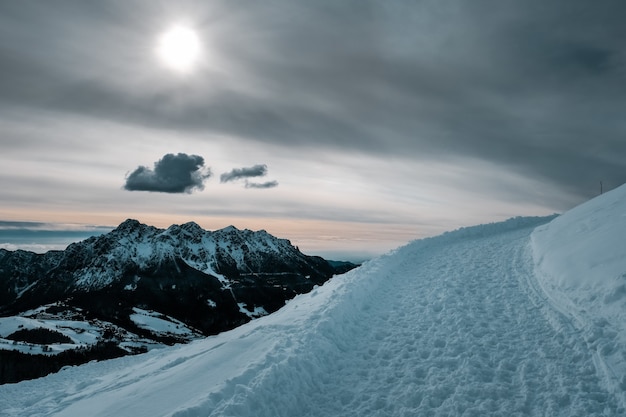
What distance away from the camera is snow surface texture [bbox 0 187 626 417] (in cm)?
A: 1002

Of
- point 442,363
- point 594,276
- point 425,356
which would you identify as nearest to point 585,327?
point 594,276

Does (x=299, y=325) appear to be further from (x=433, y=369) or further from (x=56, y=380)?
(x=56, y=380)

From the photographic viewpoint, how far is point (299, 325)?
16266 millimetres

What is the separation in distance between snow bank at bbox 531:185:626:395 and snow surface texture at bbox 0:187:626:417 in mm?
65

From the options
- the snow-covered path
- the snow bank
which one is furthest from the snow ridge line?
the snow-covered path

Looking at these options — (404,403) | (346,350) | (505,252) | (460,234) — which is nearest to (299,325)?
(346,350)

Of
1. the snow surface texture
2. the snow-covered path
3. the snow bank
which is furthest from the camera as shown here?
the snow bank

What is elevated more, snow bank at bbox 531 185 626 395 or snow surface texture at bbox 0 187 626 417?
snow bank at bbox 531 185 626 395

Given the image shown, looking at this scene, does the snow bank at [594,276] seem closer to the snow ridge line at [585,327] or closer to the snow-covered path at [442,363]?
the snow ridge line at [585,327]

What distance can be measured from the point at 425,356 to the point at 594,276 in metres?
8.68

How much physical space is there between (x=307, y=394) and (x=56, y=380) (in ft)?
82.4

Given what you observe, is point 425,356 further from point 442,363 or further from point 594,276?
point 594,276

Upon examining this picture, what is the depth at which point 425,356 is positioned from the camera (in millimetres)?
12461

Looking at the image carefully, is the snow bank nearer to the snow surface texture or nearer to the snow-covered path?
the snow surface texture
